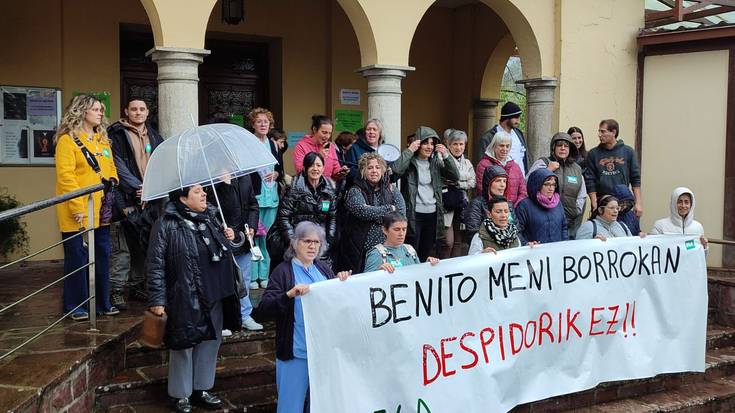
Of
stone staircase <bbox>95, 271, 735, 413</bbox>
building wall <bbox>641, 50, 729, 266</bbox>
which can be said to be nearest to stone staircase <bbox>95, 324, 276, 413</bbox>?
stone staircase <bbox>95, 271, 735, 413</bbox>

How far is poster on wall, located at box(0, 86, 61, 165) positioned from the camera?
8.63 meters

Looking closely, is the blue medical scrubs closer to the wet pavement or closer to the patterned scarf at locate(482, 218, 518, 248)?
the wet pavement

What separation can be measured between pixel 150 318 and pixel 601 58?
7.27 meters

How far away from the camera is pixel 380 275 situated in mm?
4566

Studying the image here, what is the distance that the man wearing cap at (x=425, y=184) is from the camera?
6809 millimetres

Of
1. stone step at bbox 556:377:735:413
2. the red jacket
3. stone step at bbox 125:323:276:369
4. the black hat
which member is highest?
the black hat

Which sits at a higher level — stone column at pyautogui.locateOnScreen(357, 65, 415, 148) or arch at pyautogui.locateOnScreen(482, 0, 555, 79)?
arch at pyautogui.locateOnScreen(482, 0, 555, 79)

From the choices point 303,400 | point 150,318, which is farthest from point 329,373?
point 150,318

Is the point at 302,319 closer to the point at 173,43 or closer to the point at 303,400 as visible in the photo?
the point at 303,400

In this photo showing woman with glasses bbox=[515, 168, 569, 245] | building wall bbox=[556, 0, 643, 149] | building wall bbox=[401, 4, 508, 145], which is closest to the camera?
woman with glasses bbox=[515, 168, 569, 245]

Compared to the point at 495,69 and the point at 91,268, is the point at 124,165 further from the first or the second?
the point at 495,69

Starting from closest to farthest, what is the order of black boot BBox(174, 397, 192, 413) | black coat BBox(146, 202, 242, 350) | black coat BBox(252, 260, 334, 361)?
black coat BBox(252, 260, 334, 361)
black coat BBox(146, 202, 242, 350)
black boot BBox(174, 397, 192, 413)

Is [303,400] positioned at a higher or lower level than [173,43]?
lower

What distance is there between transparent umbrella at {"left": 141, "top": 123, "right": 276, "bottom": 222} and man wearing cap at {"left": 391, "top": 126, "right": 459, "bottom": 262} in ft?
7.19
